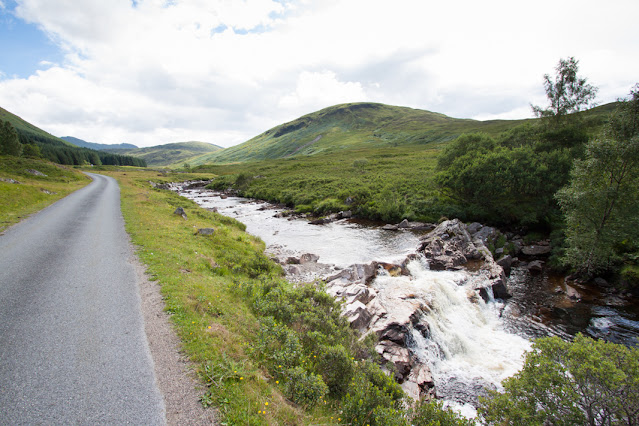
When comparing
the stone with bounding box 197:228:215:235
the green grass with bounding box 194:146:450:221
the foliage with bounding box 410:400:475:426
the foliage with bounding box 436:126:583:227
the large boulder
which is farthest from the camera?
the green grass with bounding box 194:146:450:221

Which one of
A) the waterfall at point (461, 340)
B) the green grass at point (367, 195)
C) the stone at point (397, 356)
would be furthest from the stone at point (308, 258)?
the green grass at point (367, 195)

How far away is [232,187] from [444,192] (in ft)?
222

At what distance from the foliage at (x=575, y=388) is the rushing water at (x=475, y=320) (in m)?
3.35

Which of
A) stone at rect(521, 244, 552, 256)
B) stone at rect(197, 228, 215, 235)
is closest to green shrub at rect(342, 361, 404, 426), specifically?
stone at rect(197, 228, 215, 235)

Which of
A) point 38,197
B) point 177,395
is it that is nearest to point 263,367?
point 177,395

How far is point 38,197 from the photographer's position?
3173 cm

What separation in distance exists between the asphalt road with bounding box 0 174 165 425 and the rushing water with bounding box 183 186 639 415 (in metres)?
12.0

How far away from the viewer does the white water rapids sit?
12.9 meters

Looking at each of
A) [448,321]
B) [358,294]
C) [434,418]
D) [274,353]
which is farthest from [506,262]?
[274,353]

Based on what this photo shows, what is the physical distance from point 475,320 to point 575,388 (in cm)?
982

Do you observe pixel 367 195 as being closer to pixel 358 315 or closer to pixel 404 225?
pixel 404 225

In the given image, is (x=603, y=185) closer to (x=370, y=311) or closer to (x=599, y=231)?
(x=599, y=231)

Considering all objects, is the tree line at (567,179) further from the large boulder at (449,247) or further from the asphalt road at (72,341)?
the asphalt road at (72,341)

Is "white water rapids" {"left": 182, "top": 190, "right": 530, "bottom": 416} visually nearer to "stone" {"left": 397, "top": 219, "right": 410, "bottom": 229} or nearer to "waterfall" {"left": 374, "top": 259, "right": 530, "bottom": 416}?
"waterfall" {"left": 374, "top": 259, "right": 530, "bottom": 416}
